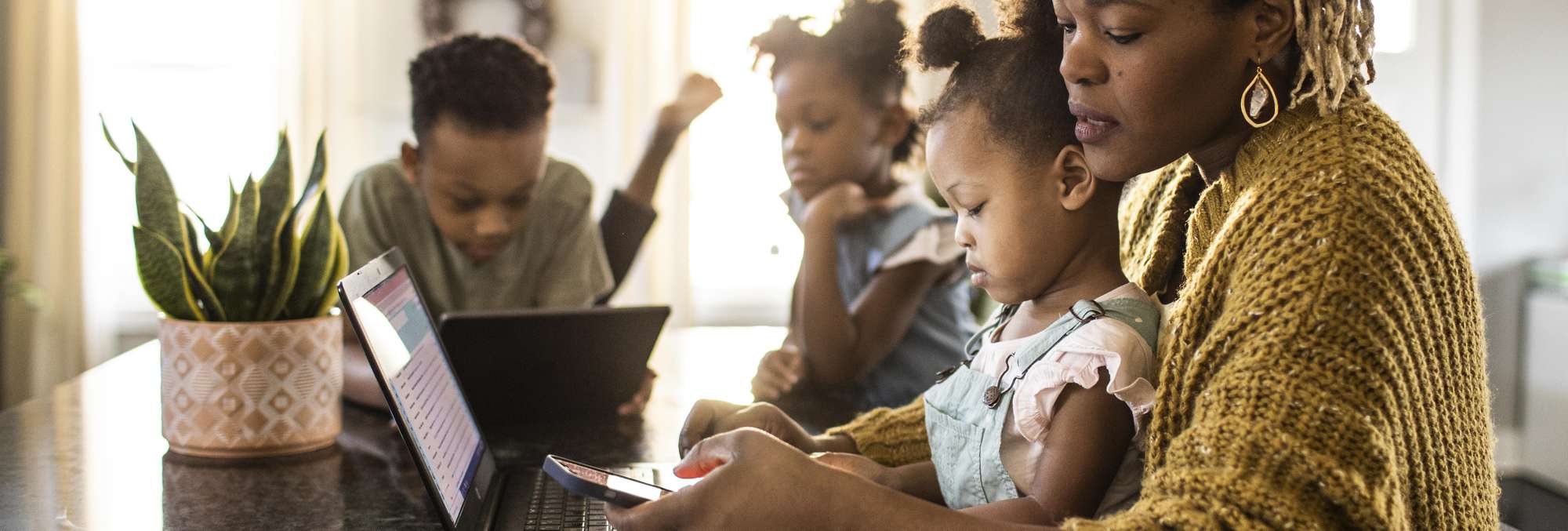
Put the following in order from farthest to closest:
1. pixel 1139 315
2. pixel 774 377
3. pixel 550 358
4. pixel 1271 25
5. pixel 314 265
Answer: pixel 774 377
pixel 550 358
pixel 314 265
pixel 1139 315
pixel 1271 25

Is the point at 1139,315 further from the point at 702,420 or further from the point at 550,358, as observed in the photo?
the point at 550,358

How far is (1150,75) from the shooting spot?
82 cm

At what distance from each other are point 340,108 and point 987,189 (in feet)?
12.1

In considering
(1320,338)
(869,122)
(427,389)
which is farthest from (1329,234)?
(869,122)

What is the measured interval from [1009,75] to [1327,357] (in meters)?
0.38

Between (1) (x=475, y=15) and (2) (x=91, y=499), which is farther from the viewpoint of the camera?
(1) (x=475, y=15)

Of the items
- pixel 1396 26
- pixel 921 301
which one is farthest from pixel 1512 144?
pixel 921 301

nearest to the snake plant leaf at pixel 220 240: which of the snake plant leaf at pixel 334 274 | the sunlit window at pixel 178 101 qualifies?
the snake plant leaf at pixel 334 274

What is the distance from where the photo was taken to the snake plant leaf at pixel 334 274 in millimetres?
1387

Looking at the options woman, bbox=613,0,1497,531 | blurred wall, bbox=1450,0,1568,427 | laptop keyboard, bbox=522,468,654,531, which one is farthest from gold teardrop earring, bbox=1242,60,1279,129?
blurred wall, bbox=1450,0,1568,427

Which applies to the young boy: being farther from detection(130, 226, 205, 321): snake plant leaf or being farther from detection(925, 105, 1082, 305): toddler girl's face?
detection(925, 105, 1082, 305): toddler girl's face

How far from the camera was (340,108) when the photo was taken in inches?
165

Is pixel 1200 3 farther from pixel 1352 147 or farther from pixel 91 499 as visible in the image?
pixel 91 499

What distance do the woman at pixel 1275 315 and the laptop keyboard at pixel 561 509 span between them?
23 cm
